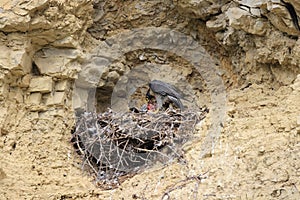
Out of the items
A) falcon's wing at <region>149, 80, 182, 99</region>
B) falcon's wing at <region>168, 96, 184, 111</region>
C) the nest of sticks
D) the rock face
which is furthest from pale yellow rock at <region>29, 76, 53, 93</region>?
falcon's wing at <region>168, 96, 184, 111</region>

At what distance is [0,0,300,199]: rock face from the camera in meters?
4.70

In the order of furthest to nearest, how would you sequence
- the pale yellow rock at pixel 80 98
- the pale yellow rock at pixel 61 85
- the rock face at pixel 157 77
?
1. the pale yellow rock at pixel 80 98
2. the pale yellow rock at pixel 61 85
3. the rock face at pixel 157 77

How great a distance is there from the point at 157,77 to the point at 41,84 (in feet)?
4.72

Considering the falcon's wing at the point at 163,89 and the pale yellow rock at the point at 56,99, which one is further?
the falcon's wing at the point at 163,89

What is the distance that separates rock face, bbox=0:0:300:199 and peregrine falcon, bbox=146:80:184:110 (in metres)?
0.10

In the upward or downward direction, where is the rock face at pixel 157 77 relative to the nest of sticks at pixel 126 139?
upward

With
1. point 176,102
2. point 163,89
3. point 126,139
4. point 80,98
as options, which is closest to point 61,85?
point 80,98

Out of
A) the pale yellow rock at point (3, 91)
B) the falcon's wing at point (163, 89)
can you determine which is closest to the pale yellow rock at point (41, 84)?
the pale yellow rock at point (3, 91)

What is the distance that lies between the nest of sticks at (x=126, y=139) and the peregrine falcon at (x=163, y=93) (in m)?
0.32

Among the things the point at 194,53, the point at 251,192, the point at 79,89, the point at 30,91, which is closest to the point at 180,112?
the point at 194,53

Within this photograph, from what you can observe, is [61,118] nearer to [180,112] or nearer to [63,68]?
[63,68]

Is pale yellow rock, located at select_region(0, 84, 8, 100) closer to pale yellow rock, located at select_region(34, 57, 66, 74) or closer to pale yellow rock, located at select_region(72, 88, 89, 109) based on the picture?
pale yellow rock, located at select_region(34, 57, 66, 74)

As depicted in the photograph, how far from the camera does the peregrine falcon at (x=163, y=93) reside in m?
6.42

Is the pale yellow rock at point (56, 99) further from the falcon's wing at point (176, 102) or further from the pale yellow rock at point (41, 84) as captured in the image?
the falcon's wing at point (176, 102)
